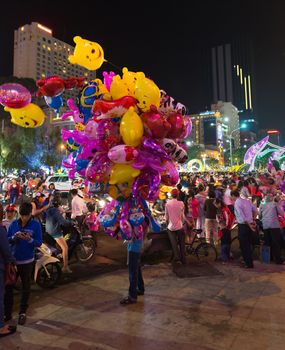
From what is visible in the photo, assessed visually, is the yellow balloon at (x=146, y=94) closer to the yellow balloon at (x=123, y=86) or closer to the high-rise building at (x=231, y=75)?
the yellow balloon at (x=123, y=86)

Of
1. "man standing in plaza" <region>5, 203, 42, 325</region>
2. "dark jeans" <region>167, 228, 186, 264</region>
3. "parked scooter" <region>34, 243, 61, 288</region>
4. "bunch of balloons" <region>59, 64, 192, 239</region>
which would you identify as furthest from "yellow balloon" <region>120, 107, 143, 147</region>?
"dark jeans" <region>167, 228, 186, 264</region>

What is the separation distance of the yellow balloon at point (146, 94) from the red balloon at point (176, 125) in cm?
44

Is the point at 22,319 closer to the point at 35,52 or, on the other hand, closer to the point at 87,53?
the point at 87,53

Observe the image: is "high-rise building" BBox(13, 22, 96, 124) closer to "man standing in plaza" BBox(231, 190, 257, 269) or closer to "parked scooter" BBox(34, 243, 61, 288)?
"man standing in plaza" BBox(231, 190, 257, 269)

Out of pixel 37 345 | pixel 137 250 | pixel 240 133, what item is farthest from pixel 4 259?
pixel 240 133

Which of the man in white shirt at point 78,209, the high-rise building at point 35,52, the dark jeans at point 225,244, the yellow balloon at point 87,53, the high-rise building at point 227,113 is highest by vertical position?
the high-rise building at point 35,52

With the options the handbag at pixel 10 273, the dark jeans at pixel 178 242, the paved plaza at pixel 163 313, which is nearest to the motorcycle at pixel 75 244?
the paved plaza at pixel 163 313

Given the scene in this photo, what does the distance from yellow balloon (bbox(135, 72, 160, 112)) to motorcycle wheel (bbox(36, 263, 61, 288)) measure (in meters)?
3.75

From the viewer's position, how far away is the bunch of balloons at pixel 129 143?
17.1ft

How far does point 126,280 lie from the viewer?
674cm

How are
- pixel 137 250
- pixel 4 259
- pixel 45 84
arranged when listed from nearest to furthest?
pixel 4 259
pixel 137 250
pixel 45 84

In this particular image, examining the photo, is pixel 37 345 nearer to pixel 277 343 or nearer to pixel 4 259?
pixel 4 259

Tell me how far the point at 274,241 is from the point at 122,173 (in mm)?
4816

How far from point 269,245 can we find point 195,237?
77.1 inches
